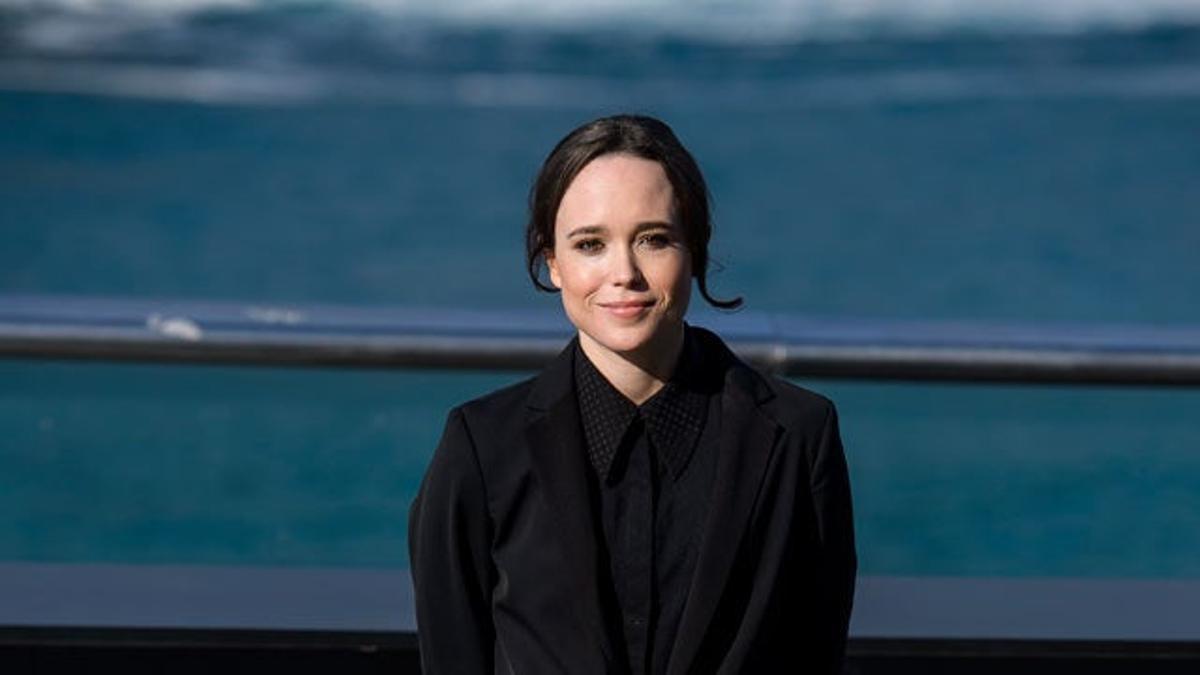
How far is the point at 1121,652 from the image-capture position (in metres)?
2.66

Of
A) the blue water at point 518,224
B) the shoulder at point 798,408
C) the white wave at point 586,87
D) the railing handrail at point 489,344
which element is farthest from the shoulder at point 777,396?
the white wave at point 586,87

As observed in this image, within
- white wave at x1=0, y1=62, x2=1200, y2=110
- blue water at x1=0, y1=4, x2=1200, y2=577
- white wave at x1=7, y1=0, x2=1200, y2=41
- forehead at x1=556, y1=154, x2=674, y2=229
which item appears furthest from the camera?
white wave at x1=7, y1=0, x2=1200, y2=41

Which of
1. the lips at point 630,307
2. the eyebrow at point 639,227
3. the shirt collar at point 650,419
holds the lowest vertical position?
the shirt collar at point 650,419

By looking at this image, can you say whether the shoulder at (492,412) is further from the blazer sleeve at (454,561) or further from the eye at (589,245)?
the eye at (589,245)

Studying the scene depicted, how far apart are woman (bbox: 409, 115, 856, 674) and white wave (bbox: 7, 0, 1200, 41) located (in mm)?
14883

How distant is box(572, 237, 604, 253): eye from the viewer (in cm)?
148

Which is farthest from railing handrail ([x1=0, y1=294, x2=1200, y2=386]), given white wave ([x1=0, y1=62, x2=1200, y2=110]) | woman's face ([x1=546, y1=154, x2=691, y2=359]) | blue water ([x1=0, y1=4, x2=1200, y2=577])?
white wave ([x1=0, y1=62, x2=1200, y2=110])

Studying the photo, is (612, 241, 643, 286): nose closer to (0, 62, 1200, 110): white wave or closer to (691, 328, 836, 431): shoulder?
(691, 328, 836, 431): shoulder

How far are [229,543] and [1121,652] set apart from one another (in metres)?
2.83

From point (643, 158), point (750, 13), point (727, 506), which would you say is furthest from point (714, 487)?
point (750, 13)

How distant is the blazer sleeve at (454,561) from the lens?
152cm

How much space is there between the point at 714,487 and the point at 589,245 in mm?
192

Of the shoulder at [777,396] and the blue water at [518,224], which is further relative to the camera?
the blue water at [518,224]

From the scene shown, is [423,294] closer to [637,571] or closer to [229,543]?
[229,543]
